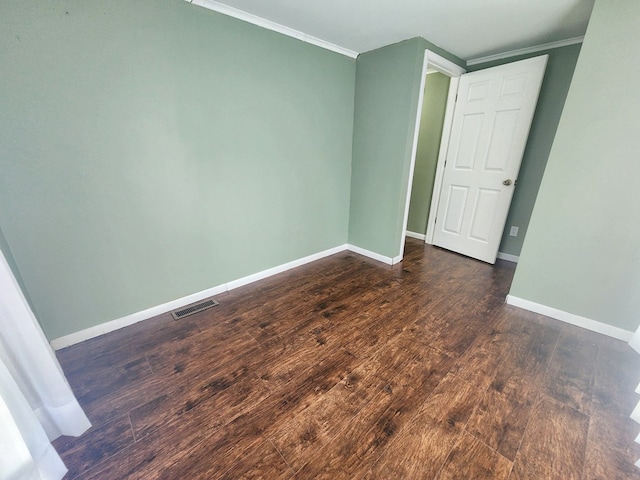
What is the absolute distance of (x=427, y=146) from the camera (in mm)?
3561

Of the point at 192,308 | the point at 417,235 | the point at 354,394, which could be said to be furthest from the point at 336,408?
the point at 417,235

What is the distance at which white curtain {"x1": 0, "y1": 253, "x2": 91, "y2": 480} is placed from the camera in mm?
791

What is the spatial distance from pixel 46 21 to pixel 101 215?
1061 millimetres

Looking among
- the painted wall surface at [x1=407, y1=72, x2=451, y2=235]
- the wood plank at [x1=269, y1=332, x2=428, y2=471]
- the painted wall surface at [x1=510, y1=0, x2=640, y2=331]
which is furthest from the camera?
the painted wall surface at [x1=407, y1=72, x2=451, y2=235]

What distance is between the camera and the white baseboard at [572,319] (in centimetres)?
187

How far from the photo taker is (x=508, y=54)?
106 inches

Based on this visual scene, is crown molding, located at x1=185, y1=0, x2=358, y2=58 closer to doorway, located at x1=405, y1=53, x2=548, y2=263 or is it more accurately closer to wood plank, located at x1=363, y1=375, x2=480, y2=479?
doorway, located at x1=405, y1=53, x2=548, y2=263

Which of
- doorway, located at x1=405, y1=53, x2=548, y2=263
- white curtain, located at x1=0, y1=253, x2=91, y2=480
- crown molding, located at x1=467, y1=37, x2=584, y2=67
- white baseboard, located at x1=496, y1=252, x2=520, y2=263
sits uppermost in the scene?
crown molding, located at x1=467, y1=37, x2=584, y2=67

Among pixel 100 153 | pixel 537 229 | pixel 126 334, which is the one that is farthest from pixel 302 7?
pixel 126 334

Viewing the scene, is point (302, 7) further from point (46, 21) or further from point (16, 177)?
point (16, 177)

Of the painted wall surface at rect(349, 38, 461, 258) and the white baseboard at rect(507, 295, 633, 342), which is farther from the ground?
the painted wall surface at rect(349, 38, 461, 258)

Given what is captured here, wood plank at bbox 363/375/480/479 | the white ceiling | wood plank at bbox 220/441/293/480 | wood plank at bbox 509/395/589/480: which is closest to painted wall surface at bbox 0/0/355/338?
the white ceiling

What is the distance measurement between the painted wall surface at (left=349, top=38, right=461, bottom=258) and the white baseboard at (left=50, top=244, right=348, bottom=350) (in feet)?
3.21

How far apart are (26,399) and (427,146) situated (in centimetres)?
419
